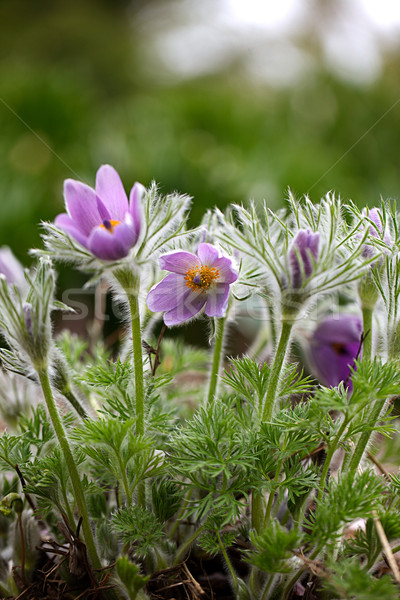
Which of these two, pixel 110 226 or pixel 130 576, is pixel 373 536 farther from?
pixel 110 226

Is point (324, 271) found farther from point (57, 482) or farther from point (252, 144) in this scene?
point (252, 144)

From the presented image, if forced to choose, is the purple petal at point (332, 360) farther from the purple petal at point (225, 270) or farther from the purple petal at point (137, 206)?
the purple petal at point (137, 206)

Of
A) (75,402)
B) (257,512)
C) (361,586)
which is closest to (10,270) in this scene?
(75,402)

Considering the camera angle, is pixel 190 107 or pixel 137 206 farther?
pixel 190 107

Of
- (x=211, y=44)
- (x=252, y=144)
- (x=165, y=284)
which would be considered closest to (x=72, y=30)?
(x=211, y=44)

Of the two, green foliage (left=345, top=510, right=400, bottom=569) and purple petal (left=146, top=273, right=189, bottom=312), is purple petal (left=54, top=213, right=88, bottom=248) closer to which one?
purple petal (left=146, top=273, right=189, bottom=312)

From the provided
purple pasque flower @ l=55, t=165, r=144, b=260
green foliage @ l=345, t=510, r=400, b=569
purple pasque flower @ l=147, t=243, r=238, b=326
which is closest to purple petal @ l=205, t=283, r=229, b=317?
purple pasque flower @ l=147, t=243, r=238, b=326
